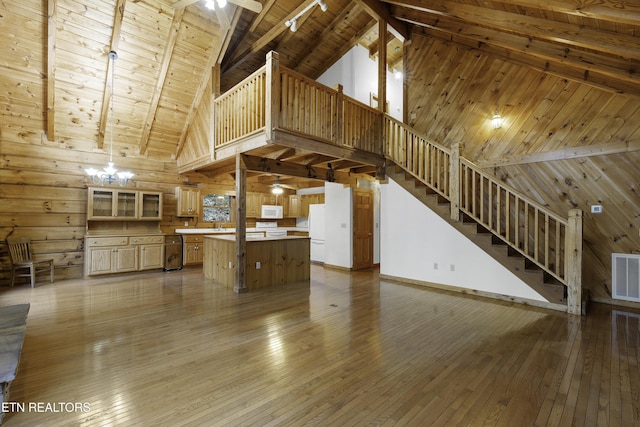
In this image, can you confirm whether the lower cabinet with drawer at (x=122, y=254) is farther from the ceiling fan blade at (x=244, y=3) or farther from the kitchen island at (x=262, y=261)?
the ceiling fan blade at (x=244, y=3)

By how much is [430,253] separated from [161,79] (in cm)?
653

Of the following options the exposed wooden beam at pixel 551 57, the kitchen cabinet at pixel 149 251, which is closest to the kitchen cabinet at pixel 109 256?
the kitchen cabinet at pixel 149 251


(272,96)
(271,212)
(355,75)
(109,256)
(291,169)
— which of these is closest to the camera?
(272,96)

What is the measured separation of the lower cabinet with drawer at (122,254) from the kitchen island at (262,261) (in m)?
1.54

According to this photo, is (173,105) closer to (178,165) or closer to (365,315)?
(178,165)

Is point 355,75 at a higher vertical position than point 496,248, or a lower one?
higher

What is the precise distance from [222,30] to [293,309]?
5637mm

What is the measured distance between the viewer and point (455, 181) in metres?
5.20

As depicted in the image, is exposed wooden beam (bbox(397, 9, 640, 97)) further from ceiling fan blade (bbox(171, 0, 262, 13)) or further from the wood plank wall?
ceiling fan blade (bbox(171, 0, 262, 13))

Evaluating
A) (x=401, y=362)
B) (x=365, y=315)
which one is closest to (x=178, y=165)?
(x=365, y=315)

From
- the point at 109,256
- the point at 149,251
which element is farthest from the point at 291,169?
the point at 109,256

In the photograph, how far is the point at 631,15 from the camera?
7.77 ft

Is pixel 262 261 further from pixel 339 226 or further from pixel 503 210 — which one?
pixel 503 210

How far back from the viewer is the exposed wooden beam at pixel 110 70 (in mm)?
5125
